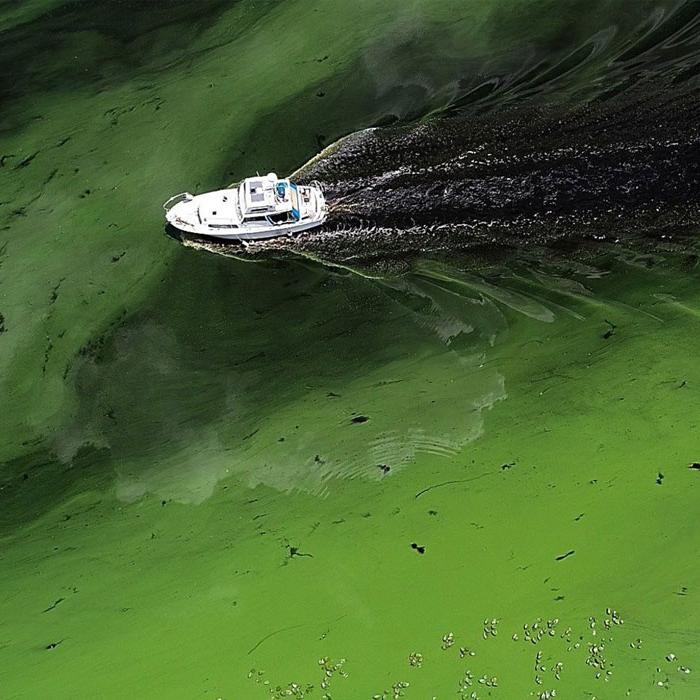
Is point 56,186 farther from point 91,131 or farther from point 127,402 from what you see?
point 127,402

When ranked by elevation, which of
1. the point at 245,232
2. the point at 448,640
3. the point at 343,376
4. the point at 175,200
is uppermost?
the point at 175,200

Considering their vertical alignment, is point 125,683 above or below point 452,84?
below

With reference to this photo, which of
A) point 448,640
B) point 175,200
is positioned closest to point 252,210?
point 175,200

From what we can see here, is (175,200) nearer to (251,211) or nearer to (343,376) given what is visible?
(251,211)

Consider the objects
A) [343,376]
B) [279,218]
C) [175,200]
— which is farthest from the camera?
[175,200]

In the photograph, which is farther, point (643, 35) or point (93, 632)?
point (643, 35)

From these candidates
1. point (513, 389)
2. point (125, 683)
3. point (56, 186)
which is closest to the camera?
point (125, 683)

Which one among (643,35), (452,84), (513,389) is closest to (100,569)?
(513,389)

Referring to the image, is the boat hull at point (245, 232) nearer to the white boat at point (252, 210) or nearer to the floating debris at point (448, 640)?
the white boat at point (252, 210)
